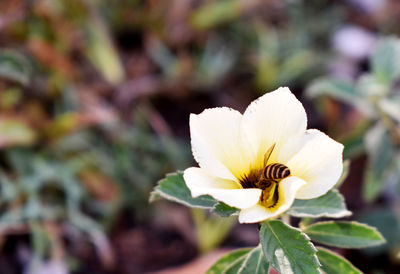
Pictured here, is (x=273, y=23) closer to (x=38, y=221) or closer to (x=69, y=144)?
(x=69, y=144)

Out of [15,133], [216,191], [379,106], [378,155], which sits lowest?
[216,191]

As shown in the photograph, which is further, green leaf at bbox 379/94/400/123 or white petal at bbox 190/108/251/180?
green leaf at bbox 379/94/400/123

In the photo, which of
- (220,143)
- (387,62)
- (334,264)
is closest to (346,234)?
(334,264)

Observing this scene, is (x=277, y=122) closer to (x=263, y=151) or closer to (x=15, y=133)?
(x=263, y=151)

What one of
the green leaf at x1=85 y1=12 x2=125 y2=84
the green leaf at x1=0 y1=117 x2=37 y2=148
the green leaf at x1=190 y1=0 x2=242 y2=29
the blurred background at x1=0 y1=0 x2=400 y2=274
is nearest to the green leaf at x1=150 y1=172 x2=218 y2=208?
the blurred background at x1=0 y1=0 x2=400 y2=274

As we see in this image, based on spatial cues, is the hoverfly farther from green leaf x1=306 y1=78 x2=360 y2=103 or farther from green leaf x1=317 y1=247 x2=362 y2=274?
green leaf x1=306 y1=78 x2=360 y2=103

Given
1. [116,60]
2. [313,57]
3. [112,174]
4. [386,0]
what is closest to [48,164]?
[112,174]

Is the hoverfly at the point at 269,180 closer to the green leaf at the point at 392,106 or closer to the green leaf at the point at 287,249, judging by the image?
the green leaf at the point at 287,249
